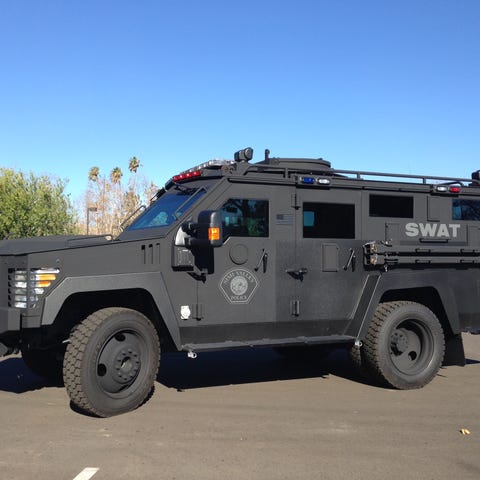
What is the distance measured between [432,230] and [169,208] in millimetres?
3263

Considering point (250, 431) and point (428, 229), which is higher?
point (428, 229)

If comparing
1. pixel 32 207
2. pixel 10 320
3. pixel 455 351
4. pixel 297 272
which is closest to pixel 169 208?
pixel 297 272

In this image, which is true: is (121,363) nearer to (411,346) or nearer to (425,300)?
(411,346)

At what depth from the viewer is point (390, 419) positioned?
5293mm

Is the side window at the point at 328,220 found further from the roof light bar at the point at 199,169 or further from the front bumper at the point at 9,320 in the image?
the front bumper at the point at 9,320

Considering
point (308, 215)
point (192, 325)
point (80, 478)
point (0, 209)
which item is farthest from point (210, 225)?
point (0, 209)

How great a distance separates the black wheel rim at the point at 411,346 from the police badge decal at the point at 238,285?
191 cm

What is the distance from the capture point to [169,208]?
625cm

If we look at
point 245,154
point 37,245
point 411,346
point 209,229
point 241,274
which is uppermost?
point 245,154

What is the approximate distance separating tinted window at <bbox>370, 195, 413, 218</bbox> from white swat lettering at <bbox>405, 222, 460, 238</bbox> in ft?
0.51

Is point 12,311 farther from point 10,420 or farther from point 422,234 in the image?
point 422,234

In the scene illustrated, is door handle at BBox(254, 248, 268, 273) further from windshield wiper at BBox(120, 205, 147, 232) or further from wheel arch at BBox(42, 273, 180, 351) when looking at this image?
windshield wiper at BBox(120, 205, 147, 232)

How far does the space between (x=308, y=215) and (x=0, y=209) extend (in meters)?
23.3

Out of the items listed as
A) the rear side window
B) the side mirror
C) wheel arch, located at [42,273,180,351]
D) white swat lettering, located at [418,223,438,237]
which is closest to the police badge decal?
the side mirror
